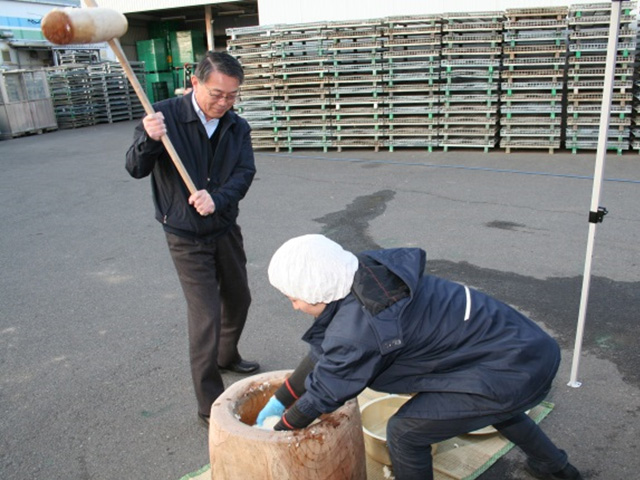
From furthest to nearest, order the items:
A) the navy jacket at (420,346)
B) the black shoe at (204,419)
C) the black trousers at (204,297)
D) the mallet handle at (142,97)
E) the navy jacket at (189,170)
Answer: the black shoe at (204,419), the black trousers at (204,297), the navy jacket at (189,170), the mallet handle at (142,97), the navy jacket at (420,346)

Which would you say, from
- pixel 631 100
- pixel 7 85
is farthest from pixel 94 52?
pixel 631 100

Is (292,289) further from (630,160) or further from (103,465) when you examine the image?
(630,160)

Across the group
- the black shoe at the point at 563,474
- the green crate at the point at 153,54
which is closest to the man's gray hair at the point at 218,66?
the black shoe at the point at 563,474

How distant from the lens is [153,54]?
22906 millimetres

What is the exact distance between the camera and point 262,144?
12148 mm

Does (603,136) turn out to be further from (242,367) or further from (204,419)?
(204,419)

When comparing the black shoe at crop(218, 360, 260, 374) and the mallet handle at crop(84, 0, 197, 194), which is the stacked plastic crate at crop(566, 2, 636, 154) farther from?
the mallet handle at crop(84, 0, 197, 194)

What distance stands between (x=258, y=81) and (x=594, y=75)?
605cm

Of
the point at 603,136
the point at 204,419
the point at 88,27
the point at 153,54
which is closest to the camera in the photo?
the point at 88,27

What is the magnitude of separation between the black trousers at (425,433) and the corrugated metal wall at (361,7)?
1062 centimetres

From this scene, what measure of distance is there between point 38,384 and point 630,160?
9.10 metres

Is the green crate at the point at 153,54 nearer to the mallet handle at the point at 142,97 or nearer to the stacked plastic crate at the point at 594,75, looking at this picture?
the stacked plastic crate at the point at 594,75

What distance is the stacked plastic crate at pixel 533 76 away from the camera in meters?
9.69

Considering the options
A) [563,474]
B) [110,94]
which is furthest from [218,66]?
[110,94]
